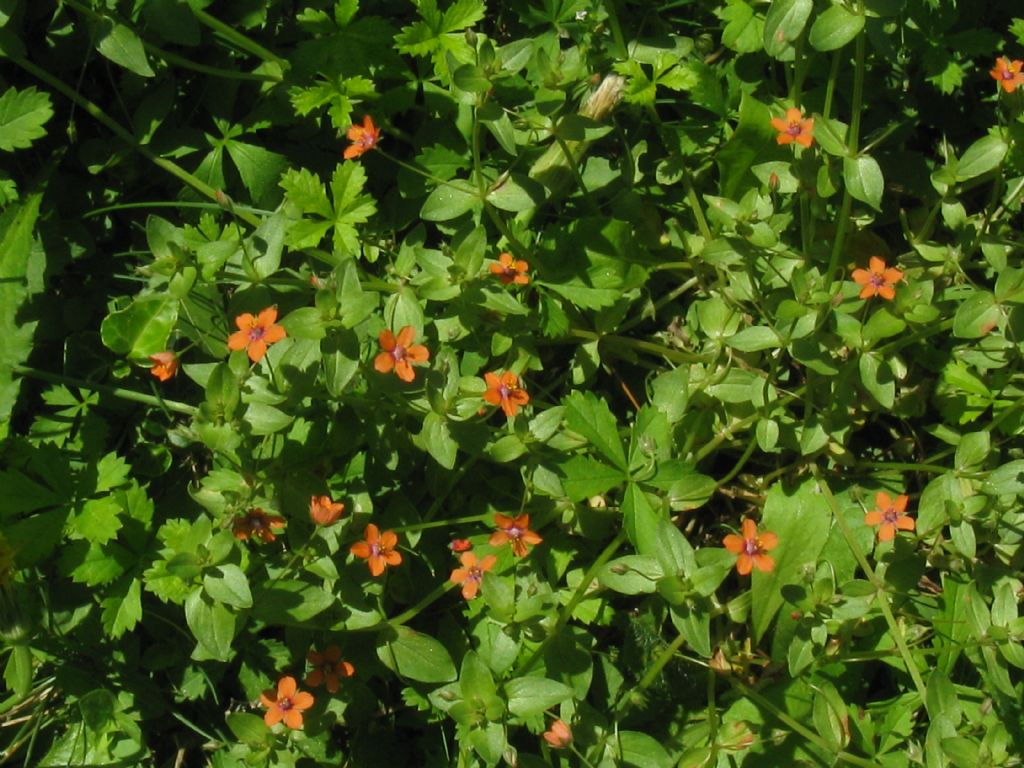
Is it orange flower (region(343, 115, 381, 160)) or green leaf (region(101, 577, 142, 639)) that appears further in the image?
green leaf (region(101, 577, 142, 639))

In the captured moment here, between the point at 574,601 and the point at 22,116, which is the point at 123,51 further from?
the point at 574,601

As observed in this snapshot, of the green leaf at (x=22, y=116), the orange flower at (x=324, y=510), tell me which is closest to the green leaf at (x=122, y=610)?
the orange flower at (x=324, y=510)

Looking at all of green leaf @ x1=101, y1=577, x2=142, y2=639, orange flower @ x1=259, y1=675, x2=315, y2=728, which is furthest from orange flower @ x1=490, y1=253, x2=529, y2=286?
green leaf @ x1=101, y1=577, x2=142, y2=639

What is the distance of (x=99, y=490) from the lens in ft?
10.6

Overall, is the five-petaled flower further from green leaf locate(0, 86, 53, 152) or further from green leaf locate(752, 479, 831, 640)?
green leaf locate(0, 86, 53, 152)

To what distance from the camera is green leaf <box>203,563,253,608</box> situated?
2645mm

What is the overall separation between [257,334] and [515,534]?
2.95ft

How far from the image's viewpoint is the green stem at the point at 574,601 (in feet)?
Result: 9.60

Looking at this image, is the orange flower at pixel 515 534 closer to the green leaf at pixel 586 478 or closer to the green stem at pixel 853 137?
the green leaf at pixel 586 478

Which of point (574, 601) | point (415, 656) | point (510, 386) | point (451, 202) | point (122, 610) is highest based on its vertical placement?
point (451, 202)

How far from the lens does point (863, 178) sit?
117 inches

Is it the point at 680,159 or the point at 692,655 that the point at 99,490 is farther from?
the point at 680,159

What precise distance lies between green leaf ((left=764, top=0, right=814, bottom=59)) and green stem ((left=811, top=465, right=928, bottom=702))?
1.36 m

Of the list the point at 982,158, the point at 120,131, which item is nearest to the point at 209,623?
the point at 120,131
